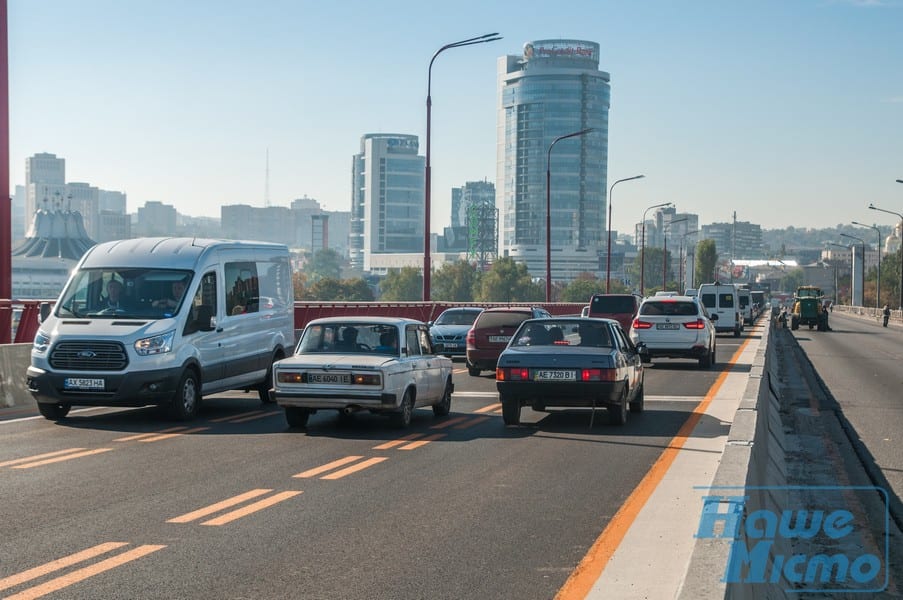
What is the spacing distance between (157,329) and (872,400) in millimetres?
12777

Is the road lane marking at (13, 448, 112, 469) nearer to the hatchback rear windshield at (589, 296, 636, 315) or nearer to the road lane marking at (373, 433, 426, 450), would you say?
the road lane marking at (373, 433, 426, 450)

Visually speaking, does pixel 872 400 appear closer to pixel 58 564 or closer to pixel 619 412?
pixel 619 412

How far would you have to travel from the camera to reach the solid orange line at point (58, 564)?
23.5 ft

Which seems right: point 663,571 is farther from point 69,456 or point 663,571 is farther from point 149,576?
point 69,456

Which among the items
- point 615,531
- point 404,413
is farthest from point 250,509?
point 404,413

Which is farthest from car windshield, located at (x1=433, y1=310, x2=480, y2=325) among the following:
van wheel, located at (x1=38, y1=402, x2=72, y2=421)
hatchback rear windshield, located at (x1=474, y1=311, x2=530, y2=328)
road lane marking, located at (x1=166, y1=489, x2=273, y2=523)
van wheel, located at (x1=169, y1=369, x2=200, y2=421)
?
road lane marking, located at (x1=166, y1=489, x2=273, y2=523)

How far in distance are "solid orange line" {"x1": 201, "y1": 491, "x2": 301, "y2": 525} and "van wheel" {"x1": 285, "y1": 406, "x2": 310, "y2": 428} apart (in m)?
5.06

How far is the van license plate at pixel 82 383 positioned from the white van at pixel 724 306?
40.6 m

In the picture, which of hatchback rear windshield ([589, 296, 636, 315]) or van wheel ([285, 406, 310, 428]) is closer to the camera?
van wheel ([285, 406, 310, 428])

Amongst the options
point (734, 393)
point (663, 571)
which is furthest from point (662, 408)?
point (663, 571)

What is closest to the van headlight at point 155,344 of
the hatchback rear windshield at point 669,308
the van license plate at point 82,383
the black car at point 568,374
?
the van license plate at point 82,383

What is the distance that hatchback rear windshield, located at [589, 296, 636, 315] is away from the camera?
38969mm

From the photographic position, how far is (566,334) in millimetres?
17047

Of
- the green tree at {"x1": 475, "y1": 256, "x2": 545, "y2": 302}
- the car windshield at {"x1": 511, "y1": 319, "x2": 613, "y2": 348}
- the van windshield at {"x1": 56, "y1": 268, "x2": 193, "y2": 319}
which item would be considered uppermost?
the van windshield at {"x1": 56, "y1": 268, "x2": 193, "y2": 319}
